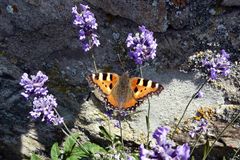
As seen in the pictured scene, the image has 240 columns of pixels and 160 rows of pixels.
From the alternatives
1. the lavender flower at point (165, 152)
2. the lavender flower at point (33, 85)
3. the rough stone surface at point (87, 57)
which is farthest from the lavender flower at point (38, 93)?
the lavender flower at point (165, 152)

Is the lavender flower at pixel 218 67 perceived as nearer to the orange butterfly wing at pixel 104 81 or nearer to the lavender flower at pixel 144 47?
the lavender flower at pixel 144 47

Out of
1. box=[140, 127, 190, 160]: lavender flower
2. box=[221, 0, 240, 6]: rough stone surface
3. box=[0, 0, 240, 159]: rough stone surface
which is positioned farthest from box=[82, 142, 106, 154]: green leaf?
box=[140, 127, 190, 160]: lavender flower

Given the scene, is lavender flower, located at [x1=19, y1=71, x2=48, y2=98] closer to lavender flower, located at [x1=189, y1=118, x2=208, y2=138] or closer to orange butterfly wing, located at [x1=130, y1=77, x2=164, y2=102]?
orange butterfly wing, located at [x1=130, y1=77, x2=164, y2=102]

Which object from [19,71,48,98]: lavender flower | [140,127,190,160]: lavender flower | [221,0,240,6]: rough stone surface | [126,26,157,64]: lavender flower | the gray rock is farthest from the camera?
the gray rock

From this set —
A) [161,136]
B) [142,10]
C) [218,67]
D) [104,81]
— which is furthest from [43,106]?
[161,136]

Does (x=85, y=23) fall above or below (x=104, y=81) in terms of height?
above

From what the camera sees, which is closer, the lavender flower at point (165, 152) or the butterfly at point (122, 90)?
the lavender flower at point (165, 152)

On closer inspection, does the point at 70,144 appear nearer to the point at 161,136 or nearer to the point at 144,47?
the point at 144,47
